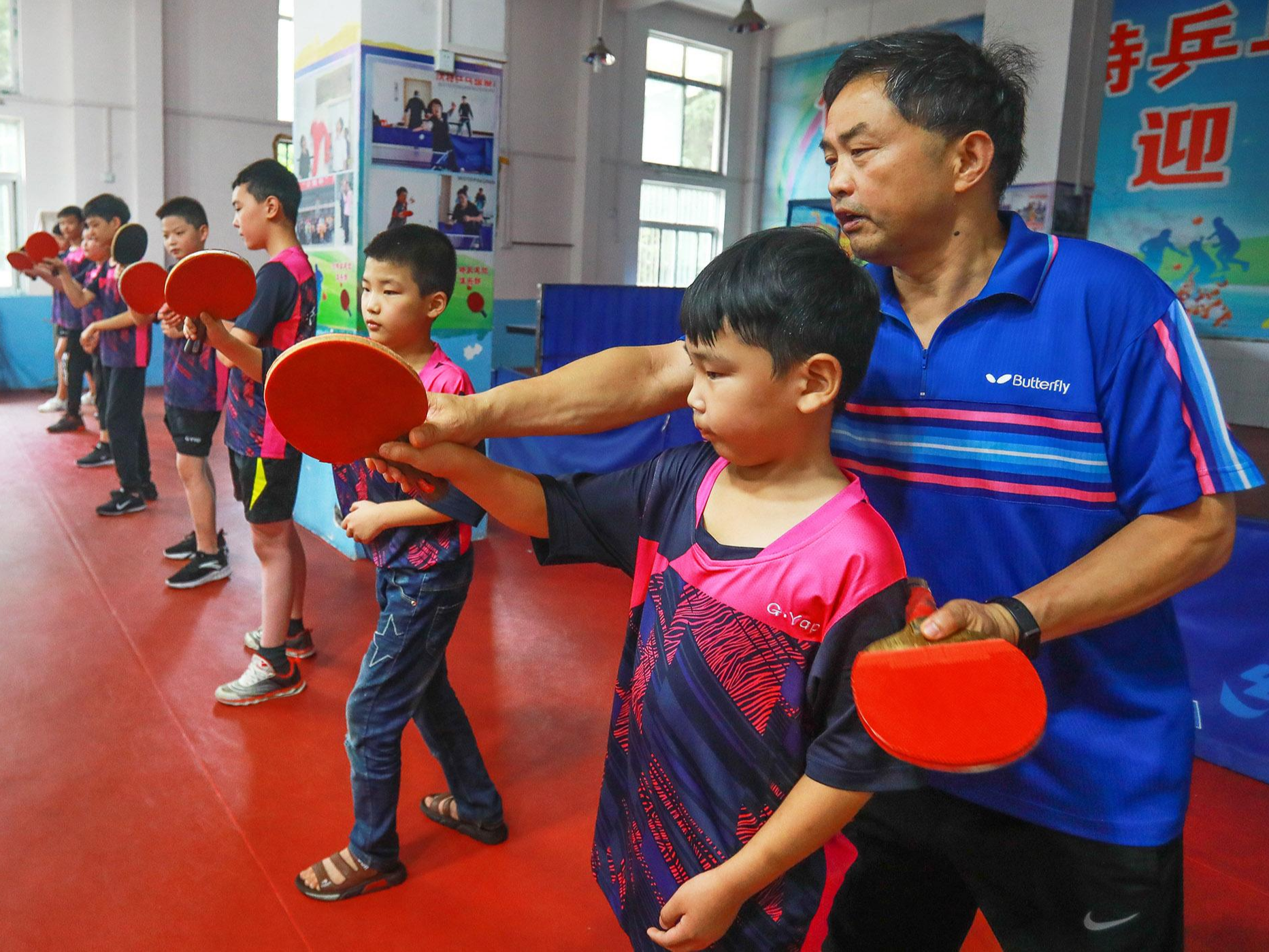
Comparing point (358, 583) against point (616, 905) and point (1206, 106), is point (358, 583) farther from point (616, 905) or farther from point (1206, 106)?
point (1206, 106)

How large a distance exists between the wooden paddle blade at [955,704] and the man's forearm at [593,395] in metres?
0.50

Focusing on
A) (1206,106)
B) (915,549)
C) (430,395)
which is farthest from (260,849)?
(1206,106)

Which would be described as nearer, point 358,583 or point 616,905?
point 616,905

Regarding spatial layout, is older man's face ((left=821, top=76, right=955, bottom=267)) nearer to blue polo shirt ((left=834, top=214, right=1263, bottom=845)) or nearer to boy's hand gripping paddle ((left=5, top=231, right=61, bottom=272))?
blue polo shirt ((left=834, top=214, right=1263, bottom=845))

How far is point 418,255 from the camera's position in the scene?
7.23 ft

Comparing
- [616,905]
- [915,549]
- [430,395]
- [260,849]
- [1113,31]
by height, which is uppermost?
[1113,31]

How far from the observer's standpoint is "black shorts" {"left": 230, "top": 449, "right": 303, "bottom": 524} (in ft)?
10.2

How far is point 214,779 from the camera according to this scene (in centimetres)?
258

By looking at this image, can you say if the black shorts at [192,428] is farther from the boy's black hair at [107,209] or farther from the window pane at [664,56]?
the window pane at [664,56]

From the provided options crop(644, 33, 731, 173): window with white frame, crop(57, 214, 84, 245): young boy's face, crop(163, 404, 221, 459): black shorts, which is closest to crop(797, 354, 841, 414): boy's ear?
crop(163, 404, 221, 459): black shorts

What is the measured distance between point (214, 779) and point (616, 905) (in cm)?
178

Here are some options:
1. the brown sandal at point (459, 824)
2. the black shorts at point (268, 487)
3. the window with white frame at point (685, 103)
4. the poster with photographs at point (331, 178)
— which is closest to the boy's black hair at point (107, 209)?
the poster with photographs at point (331, 178)

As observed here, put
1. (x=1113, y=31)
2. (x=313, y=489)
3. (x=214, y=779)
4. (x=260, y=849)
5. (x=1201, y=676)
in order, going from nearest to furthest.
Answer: (x=260, y=849), (x=214, y=779), (x=1201, y=676), (x=313, y=489), (x=1113, y=31)

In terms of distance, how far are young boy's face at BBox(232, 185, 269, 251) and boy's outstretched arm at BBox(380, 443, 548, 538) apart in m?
2.41
